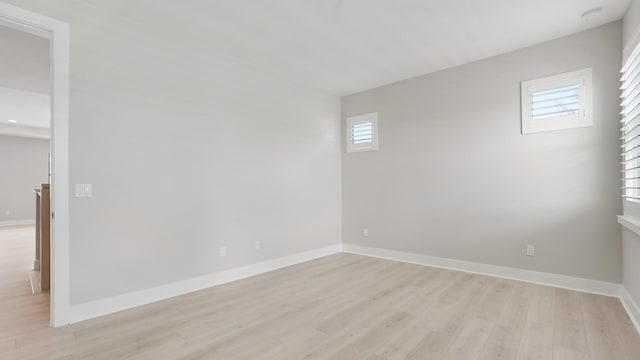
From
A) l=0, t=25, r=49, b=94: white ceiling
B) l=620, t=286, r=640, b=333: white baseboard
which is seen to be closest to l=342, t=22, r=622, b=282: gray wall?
l=620, t=286, r=640, b=333: white baseboard

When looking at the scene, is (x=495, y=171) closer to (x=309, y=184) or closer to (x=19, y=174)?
(x=309, y=184)

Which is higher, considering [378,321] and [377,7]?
[377,7]

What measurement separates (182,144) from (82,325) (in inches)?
73.1

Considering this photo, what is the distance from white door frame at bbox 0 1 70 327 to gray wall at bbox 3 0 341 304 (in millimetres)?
57

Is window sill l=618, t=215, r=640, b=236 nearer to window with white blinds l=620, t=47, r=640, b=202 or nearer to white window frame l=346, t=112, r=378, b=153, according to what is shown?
window with white blinds l=620, t=47, r=640, b=202

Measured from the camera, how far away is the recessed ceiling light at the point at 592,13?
268 centimetres

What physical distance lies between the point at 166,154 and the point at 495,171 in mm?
3897

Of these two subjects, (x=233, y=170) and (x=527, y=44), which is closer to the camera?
(x=527, y=44)

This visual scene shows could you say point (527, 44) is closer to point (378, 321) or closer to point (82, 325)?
point (378, 321)

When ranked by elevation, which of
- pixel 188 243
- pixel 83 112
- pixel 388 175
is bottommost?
pixel 188 243

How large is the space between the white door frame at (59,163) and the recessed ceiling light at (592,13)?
468 cm

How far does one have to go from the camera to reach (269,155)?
4.16 metres

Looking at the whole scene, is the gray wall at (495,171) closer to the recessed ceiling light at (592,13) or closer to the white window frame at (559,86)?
the white window frame at (559,86)

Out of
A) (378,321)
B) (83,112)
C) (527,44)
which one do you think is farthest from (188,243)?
(527,44)
